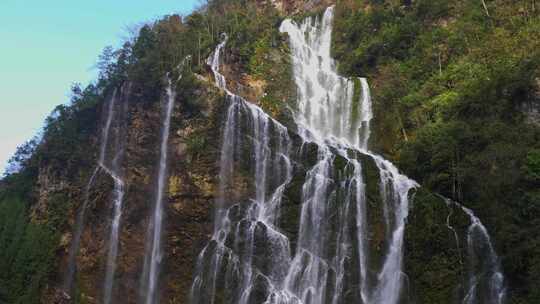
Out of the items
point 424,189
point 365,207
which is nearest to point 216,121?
point 365,207

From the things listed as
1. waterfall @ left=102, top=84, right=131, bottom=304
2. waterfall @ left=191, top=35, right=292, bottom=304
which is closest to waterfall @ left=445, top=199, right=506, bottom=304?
waterfall @ left=191, top=35, right=292, bottom=304

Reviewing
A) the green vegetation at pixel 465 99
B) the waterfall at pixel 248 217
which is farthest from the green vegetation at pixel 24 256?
the green vegetation at pixel 465 99

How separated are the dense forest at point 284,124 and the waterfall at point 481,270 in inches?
13.2

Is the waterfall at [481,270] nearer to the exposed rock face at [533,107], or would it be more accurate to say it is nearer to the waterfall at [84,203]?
the exposed rock face at [533,107]

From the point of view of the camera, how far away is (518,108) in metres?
20.4

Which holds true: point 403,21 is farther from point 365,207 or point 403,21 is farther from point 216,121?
point 365,207

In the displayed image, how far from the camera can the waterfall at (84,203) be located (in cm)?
2330

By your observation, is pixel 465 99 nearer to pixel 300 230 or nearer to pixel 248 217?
pixel 300 230

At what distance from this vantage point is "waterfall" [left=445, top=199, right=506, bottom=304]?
16.5 metres

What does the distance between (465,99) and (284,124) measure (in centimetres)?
853

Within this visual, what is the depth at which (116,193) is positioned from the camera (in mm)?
24500

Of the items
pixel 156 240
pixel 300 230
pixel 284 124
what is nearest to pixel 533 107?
pixel 300 230

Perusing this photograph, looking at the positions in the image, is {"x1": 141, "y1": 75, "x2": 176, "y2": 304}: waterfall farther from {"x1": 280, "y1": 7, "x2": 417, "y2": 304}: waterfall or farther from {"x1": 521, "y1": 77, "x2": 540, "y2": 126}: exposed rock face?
{"x1": 521, "y1": 77, "x2": 540, "y2": 126}: exposed rock face

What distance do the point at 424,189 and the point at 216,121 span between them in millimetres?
9831
